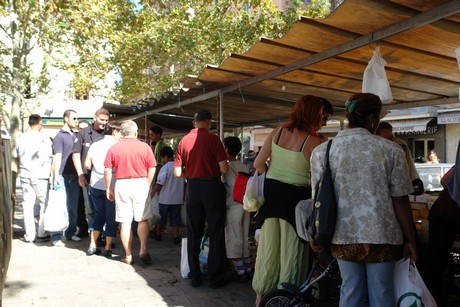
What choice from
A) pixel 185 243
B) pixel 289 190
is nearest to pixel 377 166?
pixel 289 190

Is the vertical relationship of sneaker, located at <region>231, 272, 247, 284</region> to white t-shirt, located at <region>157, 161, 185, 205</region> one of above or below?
below

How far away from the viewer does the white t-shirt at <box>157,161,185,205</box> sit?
7320 millimetres

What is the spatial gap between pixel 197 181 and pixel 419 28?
8.56 feet

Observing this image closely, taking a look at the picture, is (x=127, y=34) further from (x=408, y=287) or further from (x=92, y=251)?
(x=408, y=287)

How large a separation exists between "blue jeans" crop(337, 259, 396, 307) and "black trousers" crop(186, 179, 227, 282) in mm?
2296

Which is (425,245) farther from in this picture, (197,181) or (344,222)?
(197,181)

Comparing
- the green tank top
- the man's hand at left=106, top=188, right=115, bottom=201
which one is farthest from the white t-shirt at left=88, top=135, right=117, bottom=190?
the green tank top

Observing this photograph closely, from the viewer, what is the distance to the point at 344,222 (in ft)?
9.06

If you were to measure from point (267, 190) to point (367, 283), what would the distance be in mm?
1257

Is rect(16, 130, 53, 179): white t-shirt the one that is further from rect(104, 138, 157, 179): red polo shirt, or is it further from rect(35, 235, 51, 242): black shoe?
rect(104, 138, 157, 179): red polo shirt

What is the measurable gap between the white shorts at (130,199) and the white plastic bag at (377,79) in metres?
3.03

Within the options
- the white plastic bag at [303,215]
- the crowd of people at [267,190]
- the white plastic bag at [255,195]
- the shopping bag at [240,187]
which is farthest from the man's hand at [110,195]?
the white plastic bag at [303,215]

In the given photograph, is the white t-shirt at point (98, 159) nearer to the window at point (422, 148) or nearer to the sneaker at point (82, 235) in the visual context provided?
the sneaker at point (82, 235)

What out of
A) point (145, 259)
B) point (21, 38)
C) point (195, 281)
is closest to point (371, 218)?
point (195, 281)
